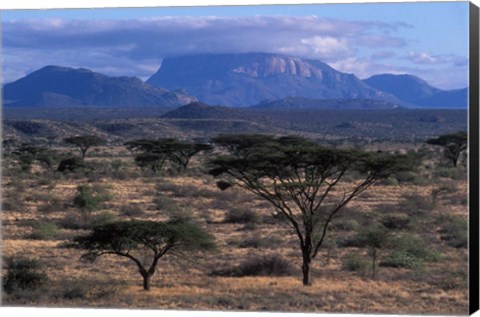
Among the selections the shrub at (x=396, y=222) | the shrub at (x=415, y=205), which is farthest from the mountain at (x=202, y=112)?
the shrub at (x=396, y=222)

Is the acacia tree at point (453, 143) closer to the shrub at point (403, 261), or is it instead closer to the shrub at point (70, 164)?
the shrub at point (70, 164)

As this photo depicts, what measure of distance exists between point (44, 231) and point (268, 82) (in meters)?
93.7

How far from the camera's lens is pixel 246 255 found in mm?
23281

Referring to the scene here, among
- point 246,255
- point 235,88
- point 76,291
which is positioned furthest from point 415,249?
point 235,88

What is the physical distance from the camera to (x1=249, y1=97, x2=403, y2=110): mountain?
4250 inches

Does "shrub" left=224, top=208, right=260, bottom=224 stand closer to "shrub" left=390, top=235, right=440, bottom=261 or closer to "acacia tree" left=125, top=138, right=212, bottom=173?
"shrub" left=390, top=235, right=440, bottom=261

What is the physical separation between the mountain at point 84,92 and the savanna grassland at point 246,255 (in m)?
76.2

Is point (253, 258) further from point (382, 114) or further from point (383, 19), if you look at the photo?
point (382, 114)

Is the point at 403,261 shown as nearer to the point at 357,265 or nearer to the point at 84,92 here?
the point at 357,265

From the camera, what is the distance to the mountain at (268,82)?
116m

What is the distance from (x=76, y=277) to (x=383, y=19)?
34.8 meters

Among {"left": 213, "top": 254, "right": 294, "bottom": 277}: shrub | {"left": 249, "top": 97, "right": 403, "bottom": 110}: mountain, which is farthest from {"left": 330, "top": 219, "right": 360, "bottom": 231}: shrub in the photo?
{"left": 249, "top": 97, "right": 403, "bottom": 110}: mountain

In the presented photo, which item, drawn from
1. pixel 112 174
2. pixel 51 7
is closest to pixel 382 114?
pixel 112 174

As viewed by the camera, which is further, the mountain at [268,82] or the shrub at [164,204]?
the mountain at [268,82]
